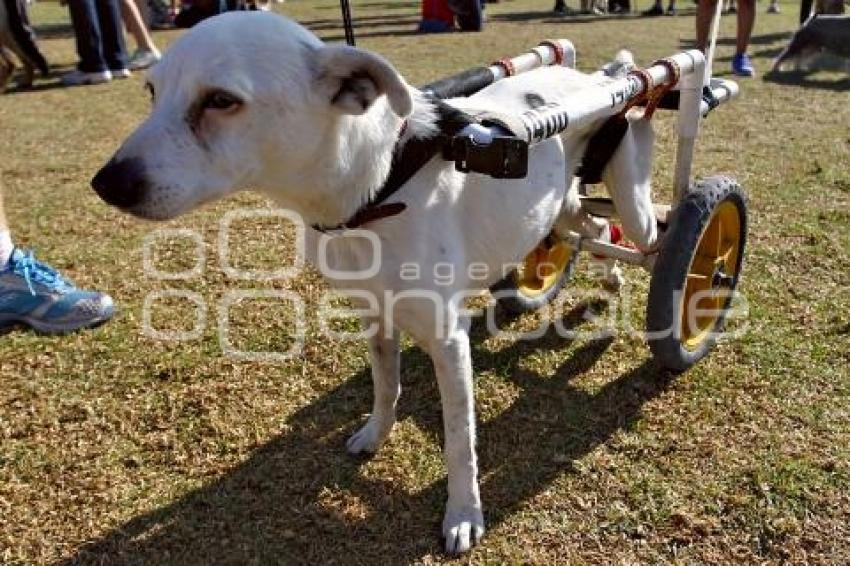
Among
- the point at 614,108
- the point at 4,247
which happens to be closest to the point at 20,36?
the point at 4,247

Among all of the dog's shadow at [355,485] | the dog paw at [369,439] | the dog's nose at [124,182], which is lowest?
the dog's shadow at [355,485]

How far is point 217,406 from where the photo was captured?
3088 mm

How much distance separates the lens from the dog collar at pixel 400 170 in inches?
83.0

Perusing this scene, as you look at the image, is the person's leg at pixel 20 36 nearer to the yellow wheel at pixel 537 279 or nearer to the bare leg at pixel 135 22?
the bare leg at pixel 135 22

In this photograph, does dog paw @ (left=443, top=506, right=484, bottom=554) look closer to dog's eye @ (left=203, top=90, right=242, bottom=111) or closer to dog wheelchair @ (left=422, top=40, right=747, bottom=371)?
dog wheelchair @ (left=422, top=40, right=747, bottom=371)

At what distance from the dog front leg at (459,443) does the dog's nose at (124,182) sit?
97cm

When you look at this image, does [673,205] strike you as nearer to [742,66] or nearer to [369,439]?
[369,439]

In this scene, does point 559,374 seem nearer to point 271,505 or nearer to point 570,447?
point 570,447

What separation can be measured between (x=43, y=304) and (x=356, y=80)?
7.99 feet

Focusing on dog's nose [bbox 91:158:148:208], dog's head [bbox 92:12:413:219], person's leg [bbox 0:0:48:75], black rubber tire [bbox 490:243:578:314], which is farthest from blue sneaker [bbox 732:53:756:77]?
dog's nose [bbox 91:158:148:208]

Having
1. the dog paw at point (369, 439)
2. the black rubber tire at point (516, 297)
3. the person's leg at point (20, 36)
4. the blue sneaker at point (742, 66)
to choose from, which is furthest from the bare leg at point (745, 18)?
the person's leg at point (20, 36)

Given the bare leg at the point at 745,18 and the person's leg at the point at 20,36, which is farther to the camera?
the person's leg at the point at 20,36

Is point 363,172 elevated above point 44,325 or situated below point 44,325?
above

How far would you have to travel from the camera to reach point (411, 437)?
2924 millimetres
